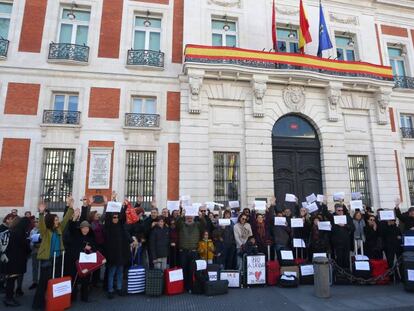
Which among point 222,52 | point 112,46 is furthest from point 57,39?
point 222,52

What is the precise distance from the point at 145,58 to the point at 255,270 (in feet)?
33.5

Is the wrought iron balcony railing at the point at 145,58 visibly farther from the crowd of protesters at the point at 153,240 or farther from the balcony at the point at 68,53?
the crowd of protesters at the point at 153,240

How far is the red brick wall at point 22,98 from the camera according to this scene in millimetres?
11906

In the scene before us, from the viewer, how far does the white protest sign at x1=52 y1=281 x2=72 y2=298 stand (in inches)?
215

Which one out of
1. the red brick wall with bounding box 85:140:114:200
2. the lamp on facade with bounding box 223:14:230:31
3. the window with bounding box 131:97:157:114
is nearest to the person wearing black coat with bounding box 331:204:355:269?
the red brick wall with bounding box 85:140:114:200

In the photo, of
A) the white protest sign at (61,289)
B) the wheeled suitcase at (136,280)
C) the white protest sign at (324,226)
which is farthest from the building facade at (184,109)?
the white protest sign at (61,289)

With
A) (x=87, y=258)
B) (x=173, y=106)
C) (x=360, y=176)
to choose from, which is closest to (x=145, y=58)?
(x=173, y=106)

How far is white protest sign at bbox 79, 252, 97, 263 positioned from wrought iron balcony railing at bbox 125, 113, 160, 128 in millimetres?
7268

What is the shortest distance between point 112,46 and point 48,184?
6.58m

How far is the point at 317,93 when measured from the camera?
46.7 ft

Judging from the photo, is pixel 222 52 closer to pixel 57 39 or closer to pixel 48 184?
pixel 57 39

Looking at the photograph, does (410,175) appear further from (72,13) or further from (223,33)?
(72,13)

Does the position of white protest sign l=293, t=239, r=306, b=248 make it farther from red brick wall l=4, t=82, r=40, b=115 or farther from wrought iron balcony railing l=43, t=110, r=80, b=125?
red brick wall l=4, t=82, r=40, b=115

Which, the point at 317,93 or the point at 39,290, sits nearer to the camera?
the point at 39,290
